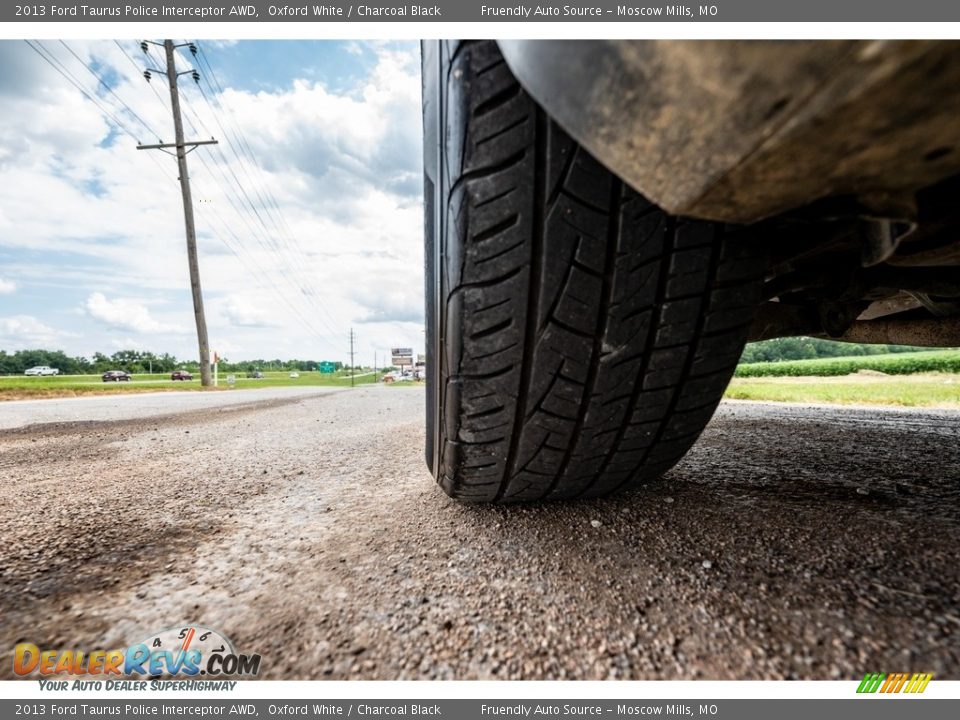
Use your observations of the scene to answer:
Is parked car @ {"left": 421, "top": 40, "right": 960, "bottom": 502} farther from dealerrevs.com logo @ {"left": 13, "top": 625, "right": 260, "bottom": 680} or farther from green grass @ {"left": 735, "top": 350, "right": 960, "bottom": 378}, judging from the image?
green grass @ {"left": 735, "top": 350, "right": 960, "bottom": 378}

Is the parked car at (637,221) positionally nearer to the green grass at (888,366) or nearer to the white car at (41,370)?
the green grass at (888,366)

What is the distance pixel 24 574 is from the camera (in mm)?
814

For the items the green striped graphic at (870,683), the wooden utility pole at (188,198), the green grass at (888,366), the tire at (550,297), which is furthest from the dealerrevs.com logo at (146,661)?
the wooden utility pole at (188,198)

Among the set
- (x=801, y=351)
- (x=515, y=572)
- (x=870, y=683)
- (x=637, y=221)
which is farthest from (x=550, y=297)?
(x=801, y=351)

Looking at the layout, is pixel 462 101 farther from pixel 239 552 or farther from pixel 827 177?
pixel 239 552

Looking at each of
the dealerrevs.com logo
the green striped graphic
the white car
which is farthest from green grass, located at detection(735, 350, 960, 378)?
the white car

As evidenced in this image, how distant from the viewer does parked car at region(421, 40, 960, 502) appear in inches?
13.1

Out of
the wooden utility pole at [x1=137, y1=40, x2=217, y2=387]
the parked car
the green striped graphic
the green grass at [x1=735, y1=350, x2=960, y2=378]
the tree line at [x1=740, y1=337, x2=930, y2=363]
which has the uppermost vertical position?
the wooden utility pole at [x1=137, y1=40, x2=217, y2=387]

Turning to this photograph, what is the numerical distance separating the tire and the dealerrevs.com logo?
0.49 meters

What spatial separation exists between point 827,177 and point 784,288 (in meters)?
0.79

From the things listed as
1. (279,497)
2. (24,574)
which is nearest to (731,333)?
(279,497)

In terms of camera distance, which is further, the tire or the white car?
the white car

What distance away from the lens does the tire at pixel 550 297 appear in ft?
2.09

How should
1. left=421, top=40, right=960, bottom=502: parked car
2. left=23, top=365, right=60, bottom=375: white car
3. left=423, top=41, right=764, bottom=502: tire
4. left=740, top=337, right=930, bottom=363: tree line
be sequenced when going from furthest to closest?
left=23, top=365, right=60, bottom=375: white car < left=740, top=337, right=930, bottom=363: tree line < left=423, top=41, right=764, bottom=502: tire < left=421, top=40, right=960, bottom=502: parked car
